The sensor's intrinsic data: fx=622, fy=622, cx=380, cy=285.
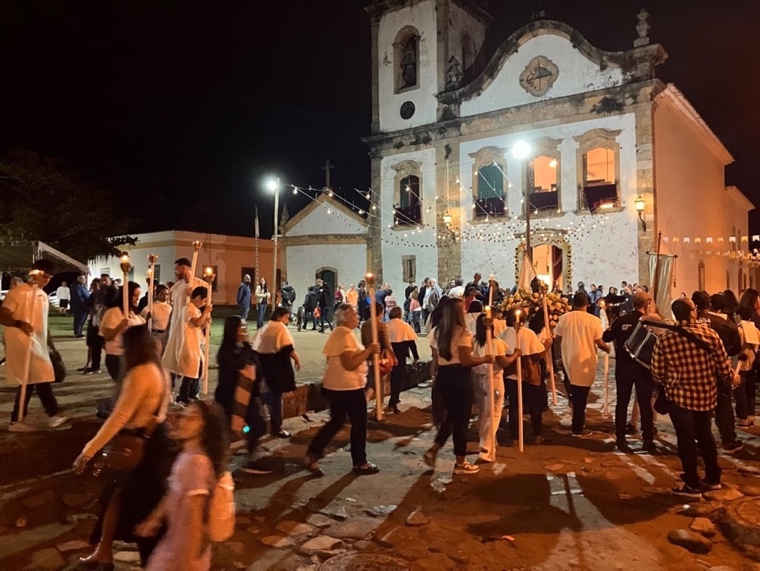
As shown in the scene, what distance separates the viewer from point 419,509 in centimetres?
543

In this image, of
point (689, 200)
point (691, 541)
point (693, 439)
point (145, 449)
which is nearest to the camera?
point (145, 449)

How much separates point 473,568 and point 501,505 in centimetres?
124

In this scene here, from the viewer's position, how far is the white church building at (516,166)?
21141 millimetres

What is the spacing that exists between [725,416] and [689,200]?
20.0m

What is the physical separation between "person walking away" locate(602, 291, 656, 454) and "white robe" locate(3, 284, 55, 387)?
6239 mm

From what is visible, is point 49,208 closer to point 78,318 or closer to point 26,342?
point 78,318

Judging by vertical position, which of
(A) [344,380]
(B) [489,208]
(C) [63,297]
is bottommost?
(A) [344,380]

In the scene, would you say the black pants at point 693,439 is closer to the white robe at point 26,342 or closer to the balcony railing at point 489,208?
the white robe at point 26,342

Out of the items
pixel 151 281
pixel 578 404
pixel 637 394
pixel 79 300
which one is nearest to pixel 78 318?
pixel 79 300

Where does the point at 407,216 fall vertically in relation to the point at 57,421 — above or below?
above

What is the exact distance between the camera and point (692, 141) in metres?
25.6

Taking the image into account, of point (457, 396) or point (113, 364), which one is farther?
point (113, 364)

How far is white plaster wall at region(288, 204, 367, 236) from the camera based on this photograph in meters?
27.7

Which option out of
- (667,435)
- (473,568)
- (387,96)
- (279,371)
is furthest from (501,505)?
(387,96)
